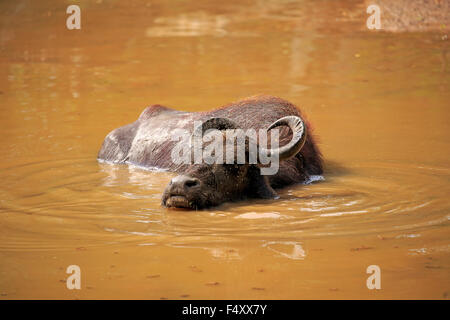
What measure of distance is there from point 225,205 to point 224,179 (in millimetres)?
220

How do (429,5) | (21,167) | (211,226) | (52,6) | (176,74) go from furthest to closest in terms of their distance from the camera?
(52,6) → (429,5) → (176,74) → (21,167) → (211,226)

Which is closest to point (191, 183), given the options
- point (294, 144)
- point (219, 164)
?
point (219, 164)

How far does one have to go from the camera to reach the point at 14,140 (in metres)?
9.73

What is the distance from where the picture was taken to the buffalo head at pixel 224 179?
6371mm

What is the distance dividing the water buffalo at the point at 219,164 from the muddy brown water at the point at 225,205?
187 millimetres

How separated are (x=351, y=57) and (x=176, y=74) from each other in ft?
11.0

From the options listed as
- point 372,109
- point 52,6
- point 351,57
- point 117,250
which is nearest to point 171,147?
point 117,250

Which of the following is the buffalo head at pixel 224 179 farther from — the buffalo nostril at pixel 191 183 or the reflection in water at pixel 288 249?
the reflection in water at pixel 288 249

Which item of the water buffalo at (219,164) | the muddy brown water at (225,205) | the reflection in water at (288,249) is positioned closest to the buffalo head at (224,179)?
the water buffalo at (219,164)

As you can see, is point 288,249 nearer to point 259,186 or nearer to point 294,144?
point 294,144

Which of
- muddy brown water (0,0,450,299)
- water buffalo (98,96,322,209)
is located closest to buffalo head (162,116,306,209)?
water buffalo (98,96,322,209)

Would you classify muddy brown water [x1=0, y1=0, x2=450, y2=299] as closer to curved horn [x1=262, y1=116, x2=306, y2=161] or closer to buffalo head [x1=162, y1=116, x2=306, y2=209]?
buffalo head [x1=162, y1=116, x2=306, y2=209]

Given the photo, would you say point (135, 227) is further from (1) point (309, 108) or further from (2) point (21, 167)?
(1) point (309, 108)

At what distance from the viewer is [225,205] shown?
6625mm
